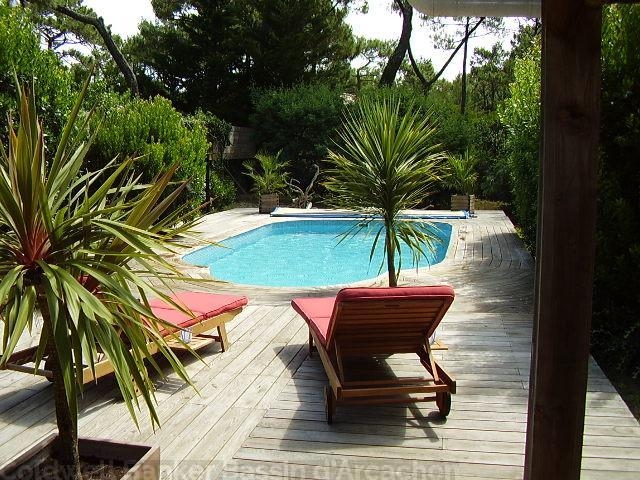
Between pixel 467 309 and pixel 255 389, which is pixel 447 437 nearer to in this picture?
pixel 255 389

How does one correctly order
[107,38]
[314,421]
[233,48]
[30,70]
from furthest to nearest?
[233,48]
[107,38]
[30,70]
[314,421]

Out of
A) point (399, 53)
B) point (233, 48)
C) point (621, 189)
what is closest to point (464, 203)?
point (399, 53)

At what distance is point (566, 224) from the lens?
1721 mm

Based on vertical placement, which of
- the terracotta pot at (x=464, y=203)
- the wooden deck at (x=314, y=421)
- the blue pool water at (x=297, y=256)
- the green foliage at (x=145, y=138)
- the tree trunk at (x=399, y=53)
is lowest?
the blue pool water at (x=297, y=256)

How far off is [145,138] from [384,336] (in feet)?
26.2

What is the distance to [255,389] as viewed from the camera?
4035mm

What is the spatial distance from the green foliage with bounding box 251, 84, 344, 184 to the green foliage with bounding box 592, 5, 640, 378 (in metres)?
14.1

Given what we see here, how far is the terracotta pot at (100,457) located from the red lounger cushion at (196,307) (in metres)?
1.62

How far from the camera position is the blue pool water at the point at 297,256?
1073 centimetres

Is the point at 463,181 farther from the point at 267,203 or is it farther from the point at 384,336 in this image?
the point at 384,336

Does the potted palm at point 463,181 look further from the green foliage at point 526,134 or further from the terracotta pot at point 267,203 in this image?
the green foliage at point 526,134

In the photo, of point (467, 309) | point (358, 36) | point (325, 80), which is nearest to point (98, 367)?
point (467, 309)

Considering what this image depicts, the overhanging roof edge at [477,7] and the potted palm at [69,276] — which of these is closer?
the potted palm at [69,276]

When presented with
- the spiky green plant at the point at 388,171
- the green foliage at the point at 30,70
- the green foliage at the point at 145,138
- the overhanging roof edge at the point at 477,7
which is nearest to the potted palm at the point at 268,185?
Result: the green foliage at the point at 145,138
